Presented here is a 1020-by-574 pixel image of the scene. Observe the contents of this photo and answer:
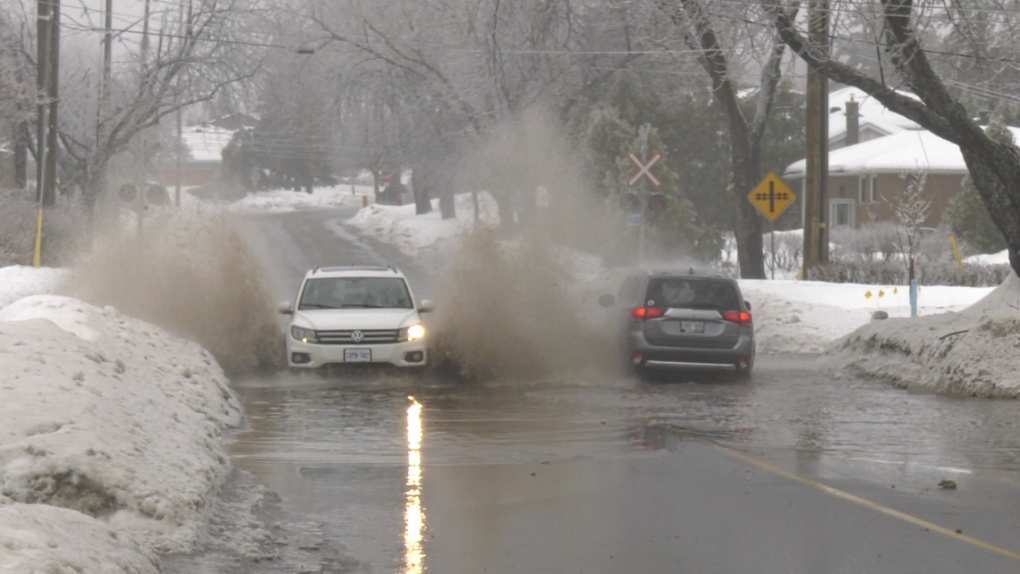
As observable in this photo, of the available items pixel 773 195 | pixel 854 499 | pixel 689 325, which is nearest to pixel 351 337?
pixel 689 325

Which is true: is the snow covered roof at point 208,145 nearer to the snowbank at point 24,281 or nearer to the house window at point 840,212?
the house window at point 840,212

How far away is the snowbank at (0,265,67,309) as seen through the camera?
23.6 m

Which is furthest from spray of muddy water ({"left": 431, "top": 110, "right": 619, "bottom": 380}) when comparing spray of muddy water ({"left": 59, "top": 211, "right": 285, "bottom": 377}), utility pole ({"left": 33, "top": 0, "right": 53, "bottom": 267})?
utility pole ({"left": 33, "top": 0, "right": 53, "bottom": 267})

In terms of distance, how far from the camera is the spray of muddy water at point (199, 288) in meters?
18.7

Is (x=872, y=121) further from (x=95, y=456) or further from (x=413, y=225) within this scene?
(x=95, y=456)

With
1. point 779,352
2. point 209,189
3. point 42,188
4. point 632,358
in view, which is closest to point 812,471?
point 632,358

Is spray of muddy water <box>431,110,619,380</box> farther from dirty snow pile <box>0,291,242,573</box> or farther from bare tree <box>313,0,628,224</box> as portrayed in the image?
bare tree <box>313,0,628,224</box>

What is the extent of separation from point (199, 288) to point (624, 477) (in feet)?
34.9

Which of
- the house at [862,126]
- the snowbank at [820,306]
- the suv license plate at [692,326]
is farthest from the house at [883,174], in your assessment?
the suv license plate at [692,326]

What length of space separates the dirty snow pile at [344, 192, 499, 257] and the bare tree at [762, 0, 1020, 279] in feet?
103

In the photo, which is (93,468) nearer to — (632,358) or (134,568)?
(134,568)

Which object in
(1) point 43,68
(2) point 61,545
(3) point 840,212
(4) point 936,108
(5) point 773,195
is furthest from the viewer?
(3) point 840,212

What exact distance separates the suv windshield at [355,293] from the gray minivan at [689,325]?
3.09 m

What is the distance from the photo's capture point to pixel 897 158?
55.3 metres
